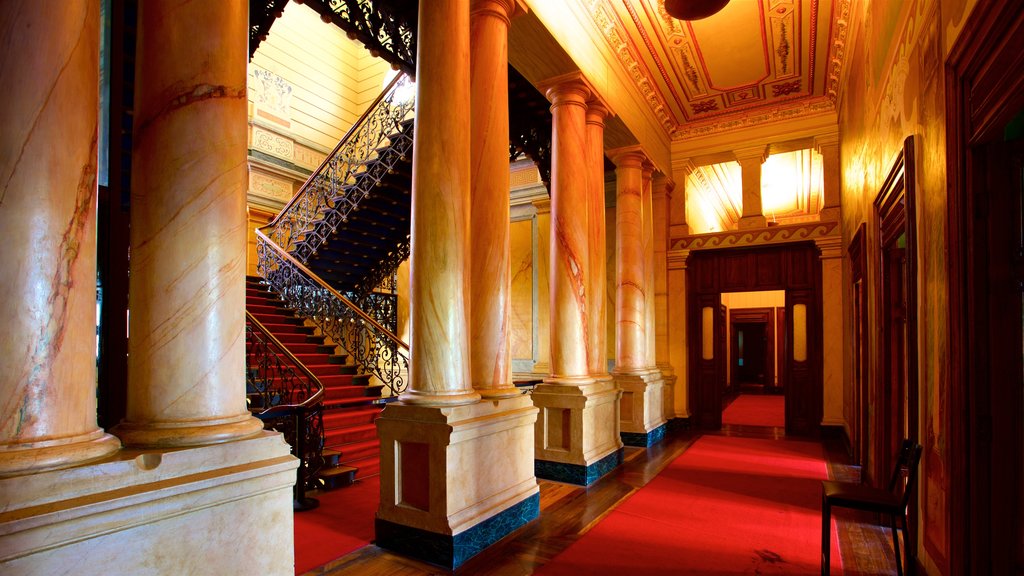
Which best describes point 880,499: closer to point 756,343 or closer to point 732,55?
point 732,55

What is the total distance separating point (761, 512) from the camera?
527 centimetres

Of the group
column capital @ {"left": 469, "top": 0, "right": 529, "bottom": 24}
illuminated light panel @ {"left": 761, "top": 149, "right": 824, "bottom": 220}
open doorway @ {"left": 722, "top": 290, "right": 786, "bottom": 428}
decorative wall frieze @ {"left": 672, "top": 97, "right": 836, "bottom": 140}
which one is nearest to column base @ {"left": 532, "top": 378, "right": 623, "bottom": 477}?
column capital @ {"left": 469, "top": 0, "right": 529, "bottom": 24}

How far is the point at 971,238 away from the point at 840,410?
7.42 metres

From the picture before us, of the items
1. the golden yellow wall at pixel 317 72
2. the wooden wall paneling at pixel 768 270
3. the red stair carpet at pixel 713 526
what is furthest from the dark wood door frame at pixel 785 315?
the golden yellow wall at pixel 317 72

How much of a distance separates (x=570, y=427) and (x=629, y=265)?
3383 mm

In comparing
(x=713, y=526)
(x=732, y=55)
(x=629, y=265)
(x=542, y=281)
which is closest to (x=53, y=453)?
(x=713, y=526)

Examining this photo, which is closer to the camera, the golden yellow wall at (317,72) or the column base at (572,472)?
the column base at (572,472)

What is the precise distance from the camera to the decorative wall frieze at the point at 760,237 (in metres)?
9.42

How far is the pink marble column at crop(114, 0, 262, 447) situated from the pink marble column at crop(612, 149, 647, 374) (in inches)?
263

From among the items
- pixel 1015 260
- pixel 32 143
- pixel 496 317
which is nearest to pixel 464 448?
pixel 496 317

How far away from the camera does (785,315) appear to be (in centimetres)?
992

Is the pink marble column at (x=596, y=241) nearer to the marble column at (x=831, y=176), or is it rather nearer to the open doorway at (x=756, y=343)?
the marble column at (x=831, y=176)

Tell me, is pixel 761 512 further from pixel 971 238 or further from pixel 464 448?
pixel 971 238

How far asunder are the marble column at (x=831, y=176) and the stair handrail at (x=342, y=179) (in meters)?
6.88
